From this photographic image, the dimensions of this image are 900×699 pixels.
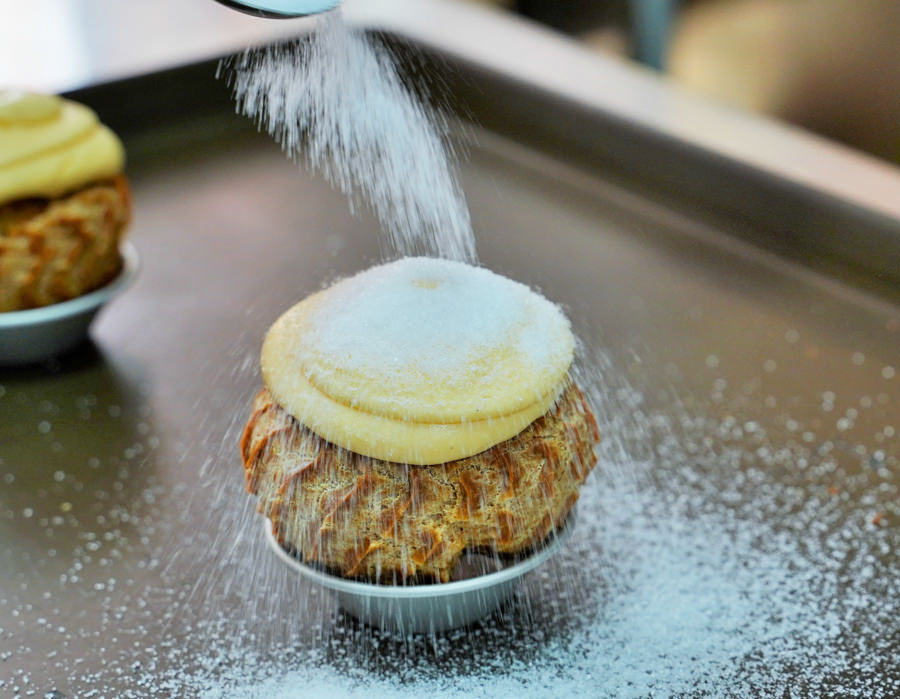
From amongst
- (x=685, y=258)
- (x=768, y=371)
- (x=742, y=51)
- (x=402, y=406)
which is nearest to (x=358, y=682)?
(x=402, y=406)

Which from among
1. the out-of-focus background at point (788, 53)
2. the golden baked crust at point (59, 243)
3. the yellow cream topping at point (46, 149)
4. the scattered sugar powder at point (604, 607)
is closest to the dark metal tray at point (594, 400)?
the scattered sugar powder at point (604, 607)

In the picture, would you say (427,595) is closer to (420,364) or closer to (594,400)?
(420,364)

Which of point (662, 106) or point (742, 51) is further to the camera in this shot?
point (742, 51)

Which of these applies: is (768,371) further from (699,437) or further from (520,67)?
(520,67)

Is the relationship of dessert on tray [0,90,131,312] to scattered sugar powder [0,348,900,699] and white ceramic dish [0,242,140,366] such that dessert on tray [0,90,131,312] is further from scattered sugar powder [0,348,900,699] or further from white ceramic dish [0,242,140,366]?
scattered sugar powder [0,348,900,699]

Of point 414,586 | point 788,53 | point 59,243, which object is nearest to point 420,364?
point 414,586

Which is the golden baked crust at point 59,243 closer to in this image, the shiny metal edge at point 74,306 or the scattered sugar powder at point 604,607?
the shiny metal edge at point 74,306

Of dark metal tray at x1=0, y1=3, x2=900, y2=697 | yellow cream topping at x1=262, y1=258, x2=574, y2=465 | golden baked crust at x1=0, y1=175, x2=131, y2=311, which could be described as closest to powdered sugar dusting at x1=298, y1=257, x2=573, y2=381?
yellow cream topping at x1=262, y1=258, x2=574, y2=465
